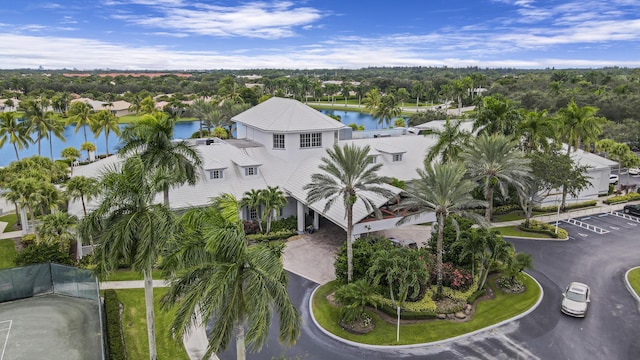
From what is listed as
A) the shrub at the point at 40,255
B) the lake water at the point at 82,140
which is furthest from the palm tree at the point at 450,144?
the lake water at the point at 82,140

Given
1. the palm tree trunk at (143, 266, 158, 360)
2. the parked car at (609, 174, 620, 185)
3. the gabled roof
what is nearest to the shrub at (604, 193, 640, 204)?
the parked car at (609, 174, 620, 185)

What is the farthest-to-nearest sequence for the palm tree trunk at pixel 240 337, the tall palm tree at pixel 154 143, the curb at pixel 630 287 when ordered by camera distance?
the curb at pixel 630 287, the tall palm tree at pixel 154 143, the palm tree trunk at pixel 240 337

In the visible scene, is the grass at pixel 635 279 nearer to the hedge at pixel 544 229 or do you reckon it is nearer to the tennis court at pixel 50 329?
the hedge at pixel 544 229

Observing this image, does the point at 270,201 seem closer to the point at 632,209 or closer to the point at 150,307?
the point at 150,307

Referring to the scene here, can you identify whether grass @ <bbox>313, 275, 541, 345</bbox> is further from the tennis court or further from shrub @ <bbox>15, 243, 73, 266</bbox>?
shrub @ <bbox>15, 243, 73, 266</bbox>

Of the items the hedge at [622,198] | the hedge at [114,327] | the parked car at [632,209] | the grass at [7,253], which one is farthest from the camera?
the hedge at [622,198]

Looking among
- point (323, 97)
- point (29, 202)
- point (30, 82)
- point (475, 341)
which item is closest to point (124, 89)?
point (30, 82)

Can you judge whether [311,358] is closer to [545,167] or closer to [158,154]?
[158,154]
